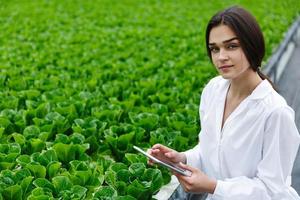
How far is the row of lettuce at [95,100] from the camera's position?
8.84 feet

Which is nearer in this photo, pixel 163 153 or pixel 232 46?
pixel 232 46

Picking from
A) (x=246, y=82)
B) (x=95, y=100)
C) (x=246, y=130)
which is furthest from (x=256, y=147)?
(x=95, y=100)

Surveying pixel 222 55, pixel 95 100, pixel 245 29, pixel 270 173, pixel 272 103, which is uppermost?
pixel 245 29

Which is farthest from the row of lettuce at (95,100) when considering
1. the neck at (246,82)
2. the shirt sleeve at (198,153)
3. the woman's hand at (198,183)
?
the neck at (246,82)

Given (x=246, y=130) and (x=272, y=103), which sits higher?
(x=272, y=103)

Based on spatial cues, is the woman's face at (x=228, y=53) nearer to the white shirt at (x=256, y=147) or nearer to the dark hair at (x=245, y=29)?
the dark hair at (x=245, y=29)

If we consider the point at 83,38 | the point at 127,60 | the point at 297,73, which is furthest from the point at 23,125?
the point at 297,73

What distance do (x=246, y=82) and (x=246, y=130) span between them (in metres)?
0.25

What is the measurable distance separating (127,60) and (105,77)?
0.94 meters

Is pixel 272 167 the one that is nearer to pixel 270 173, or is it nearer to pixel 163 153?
pixel 270 173

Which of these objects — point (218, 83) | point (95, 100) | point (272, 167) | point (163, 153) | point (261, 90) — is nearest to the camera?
point (272, 167)

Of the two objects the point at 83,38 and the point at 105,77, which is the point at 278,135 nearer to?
the point at 105,77

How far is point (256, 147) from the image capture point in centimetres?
221

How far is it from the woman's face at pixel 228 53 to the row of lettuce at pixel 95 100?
0.79 metres
